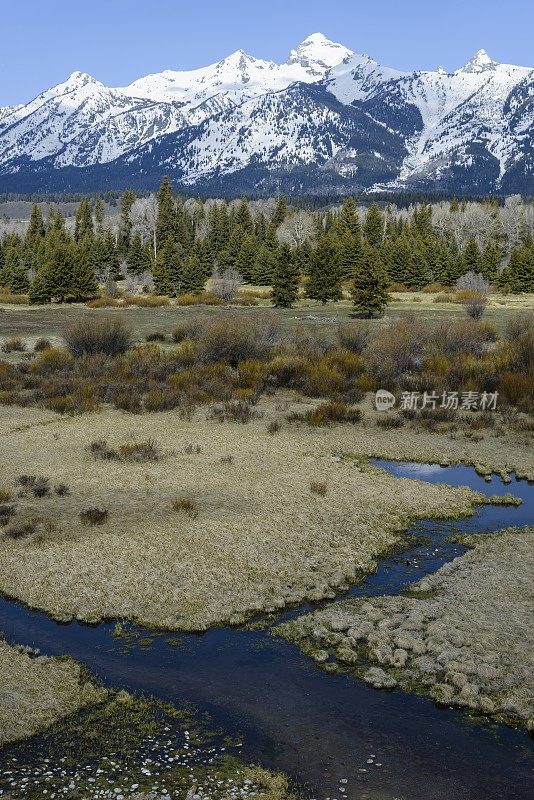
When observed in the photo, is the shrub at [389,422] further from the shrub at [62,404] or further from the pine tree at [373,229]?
the pine tree at [373,229]

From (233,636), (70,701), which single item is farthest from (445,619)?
(70,701)

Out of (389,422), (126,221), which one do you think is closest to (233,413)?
(389,422)

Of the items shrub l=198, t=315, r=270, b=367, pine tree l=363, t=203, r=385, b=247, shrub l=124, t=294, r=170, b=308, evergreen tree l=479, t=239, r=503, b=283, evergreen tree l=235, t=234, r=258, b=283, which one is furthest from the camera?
pine tree l=363, t=203, r=385, b=247

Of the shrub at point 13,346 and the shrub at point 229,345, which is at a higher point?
the shrub at point 229,345

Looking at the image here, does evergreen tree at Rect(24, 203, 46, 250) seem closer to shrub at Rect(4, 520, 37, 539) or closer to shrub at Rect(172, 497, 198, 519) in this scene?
shrub at Rect(172, 497, 198, 519)

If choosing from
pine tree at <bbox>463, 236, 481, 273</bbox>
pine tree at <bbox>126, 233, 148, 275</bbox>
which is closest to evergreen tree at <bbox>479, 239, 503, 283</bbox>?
pine tree at <bbox>463, 236, 481, 273</bbox>

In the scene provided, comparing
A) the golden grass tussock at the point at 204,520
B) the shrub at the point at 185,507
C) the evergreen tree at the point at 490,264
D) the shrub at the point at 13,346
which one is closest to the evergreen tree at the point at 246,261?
the evergreen tree at the point at 490,264
